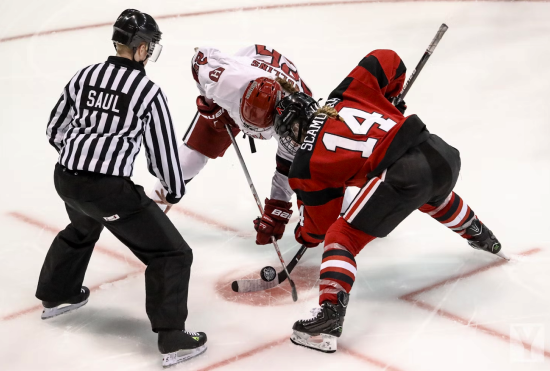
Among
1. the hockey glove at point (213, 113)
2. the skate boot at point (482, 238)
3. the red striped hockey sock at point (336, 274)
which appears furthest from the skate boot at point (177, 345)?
the skate boot at point (482, 238)

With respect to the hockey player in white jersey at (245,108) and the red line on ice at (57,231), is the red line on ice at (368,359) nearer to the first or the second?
the hockey player in white jersey at (245,108)

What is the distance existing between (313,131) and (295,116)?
0.43 ft

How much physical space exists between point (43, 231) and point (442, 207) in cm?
203

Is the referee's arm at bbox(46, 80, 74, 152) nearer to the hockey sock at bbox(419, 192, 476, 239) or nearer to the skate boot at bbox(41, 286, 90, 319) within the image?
the skate boot at bbox(41, 286, 90, 319)

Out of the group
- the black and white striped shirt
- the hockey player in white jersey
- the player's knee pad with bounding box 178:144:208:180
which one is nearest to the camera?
the black and white striped shirt

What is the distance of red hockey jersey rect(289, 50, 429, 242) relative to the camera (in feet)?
8.54

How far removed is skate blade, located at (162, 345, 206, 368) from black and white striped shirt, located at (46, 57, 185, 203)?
668 mm

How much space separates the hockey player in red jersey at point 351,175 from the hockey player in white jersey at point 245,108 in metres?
0.22

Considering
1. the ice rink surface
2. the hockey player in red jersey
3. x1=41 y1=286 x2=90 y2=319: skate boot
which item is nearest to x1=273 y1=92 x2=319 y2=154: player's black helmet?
the hockey player in red jersey

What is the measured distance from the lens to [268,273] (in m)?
3.10

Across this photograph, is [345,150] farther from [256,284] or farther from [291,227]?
[291,227]

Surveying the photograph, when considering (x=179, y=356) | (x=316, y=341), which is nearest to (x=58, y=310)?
(x=179, y=356)

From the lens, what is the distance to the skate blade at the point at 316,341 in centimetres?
262

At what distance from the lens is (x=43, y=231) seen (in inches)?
147
